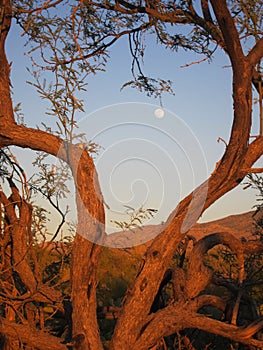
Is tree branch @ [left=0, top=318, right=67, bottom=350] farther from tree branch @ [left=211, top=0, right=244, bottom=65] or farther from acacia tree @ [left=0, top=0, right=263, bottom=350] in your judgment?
tree branch @ [left=211, top=0, right=244, bottom=65]

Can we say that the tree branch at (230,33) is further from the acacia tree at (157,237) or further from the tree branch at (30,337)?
the tree branch at (30,337)

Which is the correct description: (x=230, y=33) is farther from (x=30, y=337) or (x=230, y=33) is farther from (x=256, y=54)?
(x=30, y=337)

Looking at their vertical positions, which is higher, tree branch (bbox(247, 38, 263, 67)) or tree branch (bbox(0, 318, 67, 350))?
tree branch (bbox(247, 38, 263, 67))

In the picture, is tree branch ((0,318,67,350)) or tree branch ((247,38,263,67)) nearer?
tree branch ((0,318,67,350))

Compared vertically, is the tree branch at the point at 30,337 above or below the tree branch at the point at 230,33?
below

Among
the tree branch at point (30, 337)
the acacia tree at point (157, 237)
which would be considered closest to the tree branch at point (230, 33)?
the acacia tree at point (157, 237)

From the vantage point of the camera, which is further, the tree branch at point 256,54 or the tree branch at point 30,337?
the tree branch at point 256,54

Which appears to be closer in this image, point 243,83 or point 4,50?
point 243,83

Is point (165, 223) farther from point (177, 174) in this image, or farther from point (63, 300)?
point (63, 300)

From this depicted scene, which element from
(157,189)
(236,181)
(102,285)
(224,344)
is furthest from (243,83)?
(102,285)

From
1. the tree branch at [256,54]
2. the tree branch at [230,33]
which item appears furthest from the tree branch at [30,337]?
the tree branch at [256,54]

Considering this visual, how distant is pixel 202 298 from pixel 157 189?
3.84 ft

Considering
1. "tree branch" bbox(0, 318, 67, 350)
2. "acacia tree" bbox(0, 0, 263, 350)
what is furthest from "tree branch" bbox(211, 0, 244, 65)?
"tree branch" bbox(0, 318, 67, 350)

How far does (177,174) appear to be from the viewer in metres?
5.15
